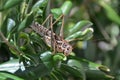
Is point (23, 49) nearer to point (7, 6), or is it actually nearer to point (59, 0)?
point (7, 6)

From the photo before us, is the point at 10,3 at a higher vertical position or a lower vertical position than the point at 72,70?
higher

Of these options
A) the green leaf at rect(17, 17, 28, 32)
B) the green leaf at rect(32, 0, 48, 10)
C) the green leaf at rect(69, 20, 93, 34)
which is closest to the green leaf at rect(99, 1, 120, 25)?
the green leaf at rect(69, 20, 93, 34)

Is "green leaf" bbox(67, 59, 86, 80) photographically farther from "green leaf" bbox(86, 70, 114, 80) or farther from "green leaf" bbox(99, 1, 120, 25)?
"green leaf" bbox(99, 1, 120, 25)

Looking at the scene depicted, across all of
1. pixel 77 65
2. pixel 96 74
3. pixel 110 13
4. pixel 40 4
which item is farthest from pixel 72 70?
pixel 110 13

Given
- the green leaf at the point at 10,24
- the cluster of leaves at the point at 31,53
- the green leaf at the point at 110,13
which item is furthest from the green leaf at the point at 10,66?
the green leaf at the point at 110,13

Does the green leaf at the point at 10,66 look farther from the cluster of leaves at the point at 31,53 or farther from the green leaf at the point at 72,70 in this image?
the green leaf at the point at 72,70

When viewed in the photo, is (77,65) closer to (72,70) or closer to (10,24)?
(72,70)

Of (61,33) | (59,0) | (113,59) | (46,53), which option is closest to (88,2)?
(59,0)

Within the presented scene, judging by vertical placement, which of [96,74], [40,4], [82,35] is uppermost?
[40,4]
